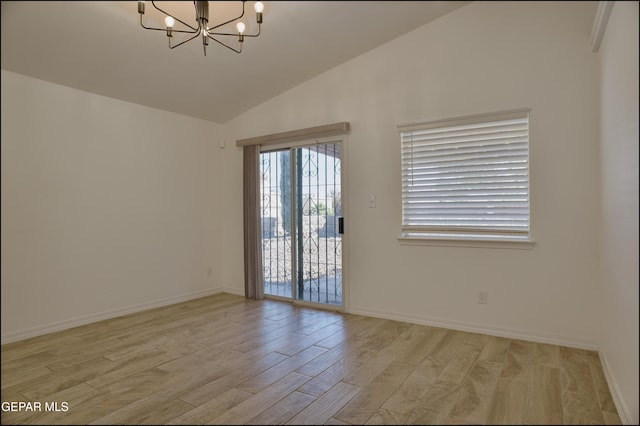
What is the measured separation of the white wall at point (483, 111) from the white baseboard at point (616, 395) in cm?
51

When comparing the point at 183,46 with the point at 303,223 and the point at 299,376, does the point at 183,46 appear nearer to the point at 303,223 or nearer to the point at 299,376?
the point at 303,223

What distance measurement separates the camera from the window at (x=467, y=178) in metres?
3.45

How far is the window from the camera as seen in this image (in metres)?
3.45

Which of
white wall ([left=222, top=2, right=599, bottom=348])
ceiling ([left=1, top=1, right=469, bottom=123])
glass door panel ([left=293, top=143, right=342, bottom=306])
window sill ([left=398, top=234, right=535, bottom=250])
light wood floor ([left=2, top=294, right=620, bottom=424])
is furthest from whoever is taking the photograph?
glass door panel ([left=293, top=143, right=342, bottom=306])

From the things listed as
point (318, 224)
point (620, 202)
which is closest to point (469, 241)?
point (620, 202)

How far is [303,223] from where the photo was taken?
480cm

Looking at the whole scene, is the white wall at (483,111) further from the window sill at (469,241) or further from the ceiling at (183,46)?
the ceiling at (183,46)

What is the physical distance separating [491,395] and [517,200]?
1.80 m

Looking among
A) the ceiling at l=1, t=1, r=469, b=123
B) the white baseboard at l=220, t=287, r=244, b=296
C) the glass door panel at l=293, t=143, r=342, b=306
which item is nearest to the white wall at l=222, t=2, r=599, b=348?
the glass door panel at l=293, t=143, r=342, b=306

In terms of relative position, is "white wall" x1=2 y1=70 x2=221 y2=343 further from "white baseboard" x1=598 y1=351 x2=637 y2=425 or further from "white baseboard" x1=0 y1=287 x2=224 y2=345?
"white baseboard" x1=598 y1=351 x2=637 y2=425

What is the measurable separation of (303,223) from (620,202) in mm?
3226

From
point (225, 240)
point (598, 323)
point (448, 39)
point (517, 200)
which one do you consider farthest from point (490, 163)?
point (225, 240)

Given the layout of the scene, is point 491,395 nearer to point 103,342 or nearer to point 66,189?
point 103,342

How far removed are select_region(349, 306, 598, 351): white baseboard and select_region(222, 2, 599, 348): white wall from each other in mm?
11
